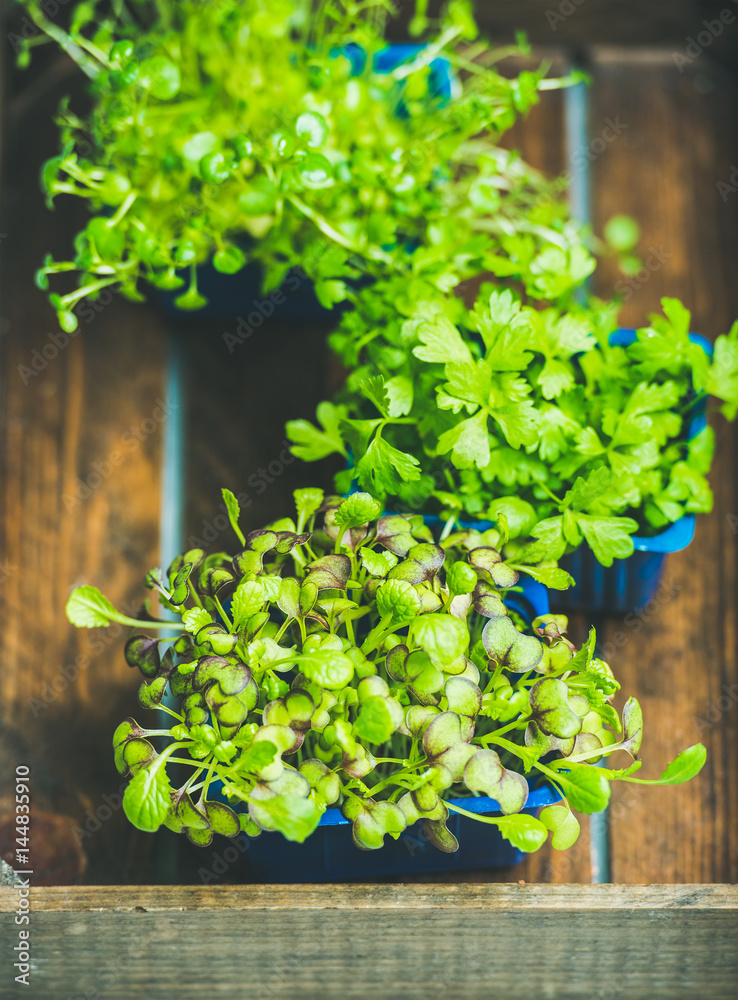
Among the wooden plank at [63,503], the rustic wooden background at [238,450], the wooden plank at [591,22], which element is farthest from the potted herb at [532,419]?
the wooden plank at [591,22]

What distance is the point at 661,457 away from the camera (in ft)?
2.54

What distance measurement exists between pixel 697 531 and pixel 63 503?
0.78 m

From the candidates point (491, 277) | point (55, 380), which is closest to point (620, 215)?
point (491, 277)

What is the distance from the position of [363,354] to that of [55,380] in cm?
40

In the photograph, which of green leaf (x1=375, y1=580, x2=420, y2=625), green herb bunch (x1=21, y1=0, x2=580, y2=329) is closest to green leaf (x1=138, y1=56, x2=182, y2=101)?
green herb bunch (x1=21, y1=0, x2=580, y2=329)

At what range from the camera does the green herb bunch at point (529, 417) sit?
2.21 ft

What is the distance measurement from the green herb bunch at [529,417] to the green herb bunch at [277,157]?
7 cm

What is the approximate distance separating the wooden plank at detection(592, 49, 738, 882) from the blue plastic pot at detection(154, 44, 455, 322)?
0.95 ft

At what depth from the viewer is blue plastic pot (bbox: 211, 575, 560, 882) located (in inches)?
27.4

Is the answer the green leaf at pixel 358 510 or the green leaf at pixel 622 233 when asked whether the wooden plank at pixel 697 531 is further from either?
the green leaf at pixel 358 510

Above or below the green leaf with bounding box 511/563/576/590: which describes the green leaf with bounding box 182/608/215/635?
below

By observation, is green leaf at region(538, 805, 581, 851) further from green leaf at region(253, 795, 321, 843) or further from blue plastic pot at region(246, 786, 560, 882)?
green leaf at region(253, 795, 321, 843)

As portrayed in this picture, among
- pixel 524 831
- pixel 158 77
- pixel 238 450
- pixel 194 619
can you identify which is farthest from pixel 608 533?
pixel 158 77

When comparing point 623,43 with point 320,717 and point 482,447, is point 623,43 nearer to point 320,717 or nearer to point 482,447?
point 482,447
